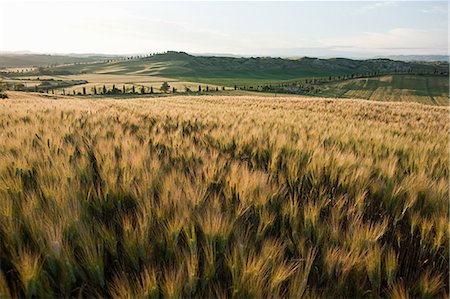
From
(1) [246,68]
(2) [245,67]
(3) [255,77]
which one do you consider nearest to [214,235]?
(3) [255,77]

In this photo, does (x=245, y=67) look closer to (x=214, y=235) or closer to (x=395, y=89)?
(x=395, y=89)

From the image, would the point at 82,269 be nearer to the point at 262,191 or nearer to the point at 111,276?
the point at 111,276

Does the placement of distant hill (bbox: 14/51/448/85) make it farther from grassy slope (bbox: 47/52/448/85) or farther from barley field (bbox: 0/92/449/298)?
barley field (bbox: 0/92/449/298)

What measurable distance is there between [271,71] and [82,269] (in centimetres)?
16066

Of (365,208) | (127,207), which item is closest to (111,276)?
(127,207)

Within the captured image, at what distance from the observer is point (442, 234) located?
1.46m

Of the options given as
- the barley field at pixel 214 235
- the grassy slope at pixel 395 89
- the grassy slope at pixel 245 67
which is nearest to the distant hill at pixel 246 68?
the grassy slope at pixel 245 67

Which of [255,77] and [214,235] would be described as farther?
[255,77]

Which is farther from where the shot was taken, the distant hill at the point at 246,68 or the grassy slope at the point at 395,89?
the distant hill at the point at 246,68

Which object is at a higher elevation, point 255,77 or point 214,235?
point 255,77

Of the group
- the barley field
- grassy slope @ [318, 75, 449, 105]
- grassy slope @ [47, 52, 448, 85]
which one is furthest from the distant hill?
the barley field

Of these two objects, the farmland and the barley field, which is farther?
the farmland

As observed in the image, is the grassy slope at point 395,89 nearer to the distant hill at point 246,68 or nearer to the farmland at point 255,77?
the farmland at point 255,77

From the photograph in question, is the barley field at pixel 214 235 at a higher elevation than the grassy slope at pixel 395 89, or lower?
lower
